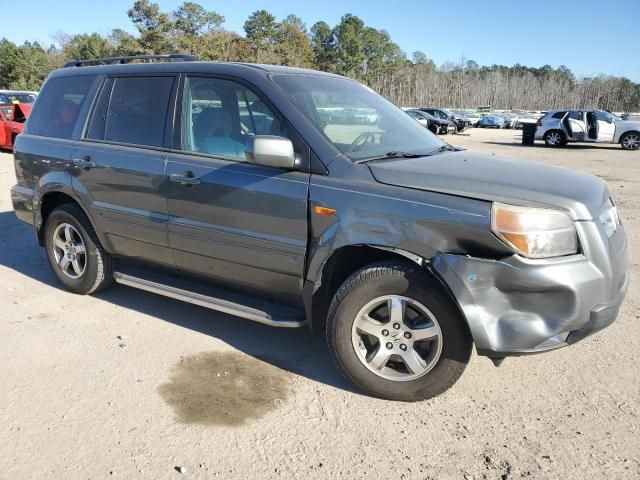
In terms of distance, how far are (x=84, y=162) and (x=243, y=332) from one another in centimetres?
186

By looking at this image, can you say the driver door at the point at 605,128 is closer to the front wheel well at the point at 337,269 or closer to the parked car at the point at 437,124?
the parked car at the point at 437,124

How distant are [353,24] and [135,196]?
9296cm

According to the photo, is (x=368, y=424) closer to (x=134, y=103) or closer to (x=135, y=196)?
(x=135, y=196)

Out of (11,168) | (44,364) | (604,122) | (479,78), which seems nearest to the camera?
(44,364)

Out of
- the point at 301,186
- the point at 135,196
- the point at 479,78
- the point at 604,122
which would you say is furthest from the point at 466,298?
the point at 479,78

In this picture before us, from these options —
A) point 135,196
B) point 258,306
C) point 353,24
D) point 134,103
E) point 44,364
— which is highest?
point 353,24

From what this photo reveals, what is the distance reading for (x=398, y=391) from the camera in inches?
126

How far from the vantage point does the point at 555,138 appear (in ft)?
74.8

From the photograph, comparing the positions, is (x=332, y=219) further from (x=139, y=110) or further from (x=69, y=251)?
(x=69, y=251)

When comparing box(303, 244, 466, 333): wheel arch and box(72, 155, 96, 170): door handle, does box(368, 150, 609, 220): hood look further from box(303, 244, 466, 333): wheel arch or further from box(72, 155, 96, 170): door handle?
box(72, 155, 96, 170): door handle

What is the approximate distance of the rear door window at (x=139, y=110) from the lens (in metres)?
4.09

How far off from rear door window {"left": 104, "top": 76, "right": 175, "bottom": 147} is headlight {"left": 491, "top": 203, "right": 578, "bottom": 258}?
8.14ft

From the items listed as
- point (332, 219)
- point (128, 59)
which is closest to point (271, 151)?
point (332, 219)

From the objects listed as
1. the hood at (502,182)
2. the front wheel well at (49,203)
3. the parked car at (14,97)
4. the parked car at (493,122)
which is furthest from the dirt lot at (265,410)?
the parked car at (493,122)
